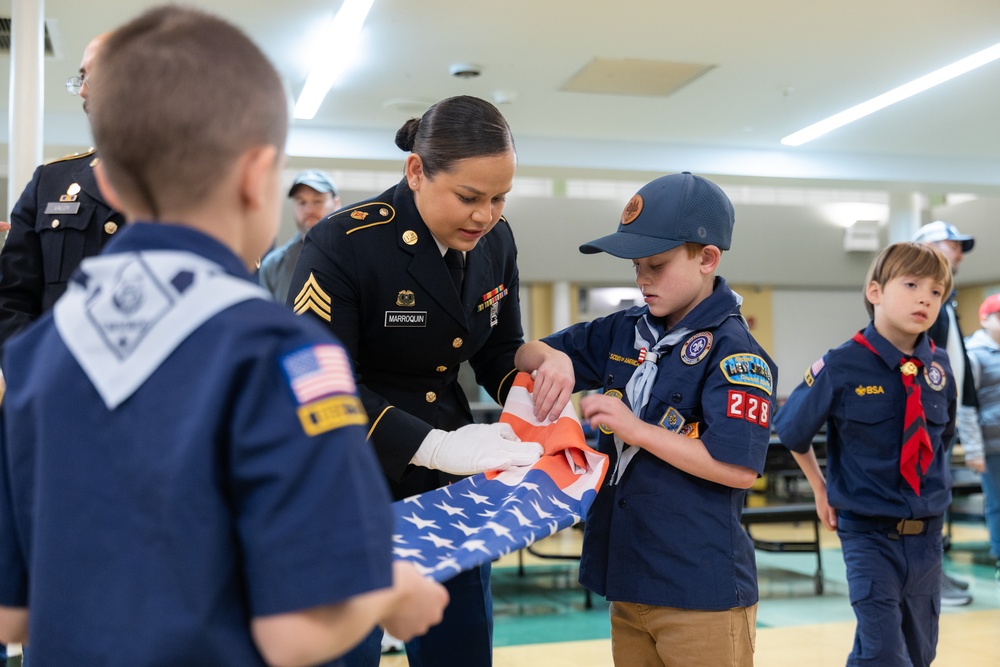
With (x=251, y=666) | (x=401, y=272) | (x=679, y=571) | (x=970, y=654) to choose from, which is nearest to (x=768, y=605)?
(x=970, y=654)

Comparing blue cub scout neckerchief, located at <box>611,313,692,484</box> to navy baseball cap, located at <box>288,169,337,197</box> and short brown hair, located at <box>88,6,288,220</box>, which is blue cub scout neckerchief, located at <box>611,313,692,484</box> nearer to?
short brown hair, located at <box>88,6,288,220</box>

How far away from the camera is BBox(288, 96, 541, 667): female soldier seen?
188 cm

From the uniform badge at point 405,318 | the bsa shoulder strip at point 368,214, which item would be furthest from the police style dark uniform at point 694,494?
the bsa shoulder strip at point 368,214

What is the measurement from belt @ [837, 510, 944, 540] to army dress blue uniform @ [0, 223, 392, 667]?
237 cm

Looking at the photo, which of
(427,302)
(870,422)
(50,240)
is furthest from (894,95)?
(50,240)

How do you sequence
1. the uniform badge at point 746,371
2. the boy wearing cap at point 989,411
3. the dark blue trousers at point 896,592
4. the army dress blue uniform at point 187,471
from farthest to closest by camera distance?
the boy wearing cap at point 989,411 < the dark blue trousers at point 896,592 < the uniform badge at point 746,371 < the army dress blue uniform at point 187,471

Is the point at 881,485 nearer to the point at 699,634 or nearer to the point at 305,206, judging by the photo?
the point at 699,634

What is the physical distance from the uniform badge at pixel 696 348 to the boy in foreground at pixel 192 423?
1212 mm

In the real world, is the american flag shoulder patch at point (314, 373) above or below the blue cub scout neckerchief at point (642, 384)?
above

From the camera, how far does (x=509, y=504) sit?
174 cm

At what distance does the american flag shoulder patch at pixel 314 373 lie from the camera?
2.71 ft

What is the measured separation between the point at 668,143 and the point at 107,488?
9271mm

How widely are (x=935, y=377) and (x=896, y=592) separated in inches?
28.2

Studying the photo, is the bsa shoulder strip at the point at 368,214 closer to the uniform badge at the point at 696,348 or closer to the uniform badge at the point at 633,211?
the uniform badge at the point at 633,211
